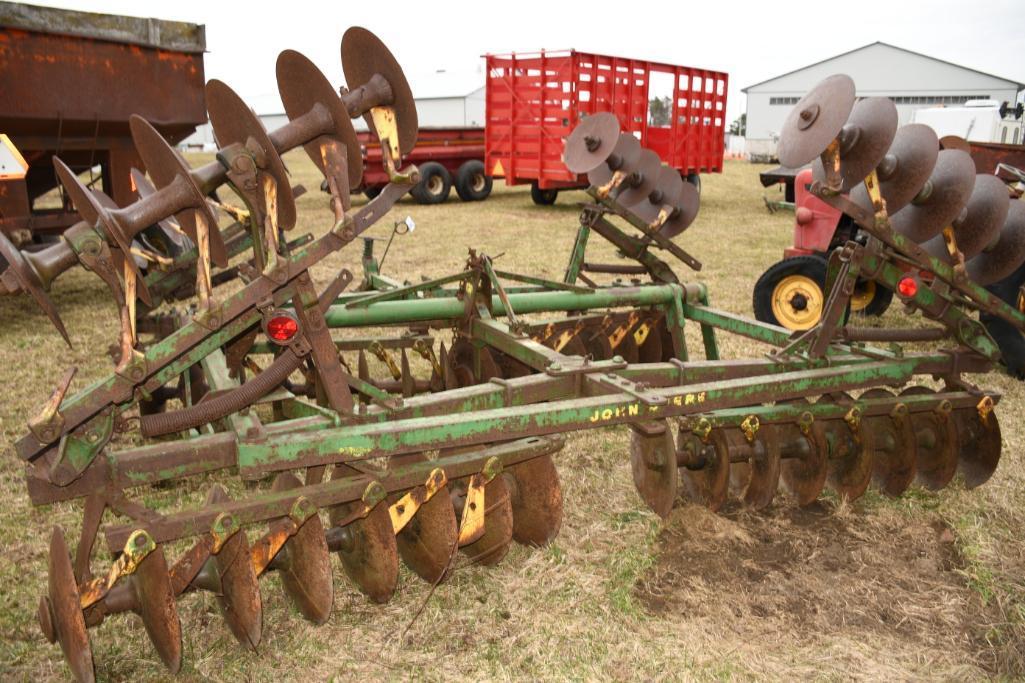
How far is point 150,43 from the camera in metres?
6.13

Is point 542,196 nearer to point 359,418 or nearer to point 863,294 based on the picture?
point 863,294

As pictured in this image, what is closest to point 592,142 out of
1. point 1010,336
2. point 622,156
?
point 622,156

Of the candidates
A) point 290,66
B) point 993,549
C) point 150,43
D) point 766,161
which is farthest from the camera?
point 766,161

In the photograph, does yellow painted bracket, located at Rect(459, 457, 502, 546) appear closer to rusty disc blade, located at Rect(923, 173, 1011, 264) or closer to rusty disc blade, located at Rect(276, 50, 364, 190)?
rusty disc blade, located at Rect(276, 50, 364, 190)

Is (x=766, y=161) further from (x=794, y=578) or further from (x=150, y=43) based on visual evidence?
(x=794, y=578)

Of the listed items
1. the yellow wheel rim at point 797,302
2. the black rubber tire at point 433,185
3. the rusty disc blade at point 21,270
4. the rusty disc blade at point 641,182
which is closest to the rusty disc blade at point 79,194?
the rusty disc blade at point 21,270

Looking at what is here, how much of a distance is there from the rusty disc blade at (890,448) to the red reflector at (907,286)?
0.43 m

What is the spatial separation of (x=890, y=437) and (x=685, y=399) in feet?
3.84

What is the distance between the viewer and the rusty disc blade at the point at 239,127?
2.23 m

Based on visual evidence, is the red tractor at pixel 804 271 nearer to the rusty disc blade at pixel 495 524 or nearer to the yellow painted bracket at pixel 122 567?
the rusty disc blade at pixel 495 524

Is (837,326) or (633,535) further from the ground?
(837,326)

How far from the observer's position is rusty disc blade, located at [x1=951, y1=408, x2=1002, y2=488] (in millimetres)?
3383

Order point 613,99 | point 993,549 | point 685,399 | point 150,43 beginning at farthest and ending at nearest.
Result: point 613,99 → point 150,43 → point 993,549 → point 685,399

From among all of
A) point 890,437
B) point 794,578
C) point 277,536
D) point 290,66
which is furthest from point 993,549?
point 290,66
